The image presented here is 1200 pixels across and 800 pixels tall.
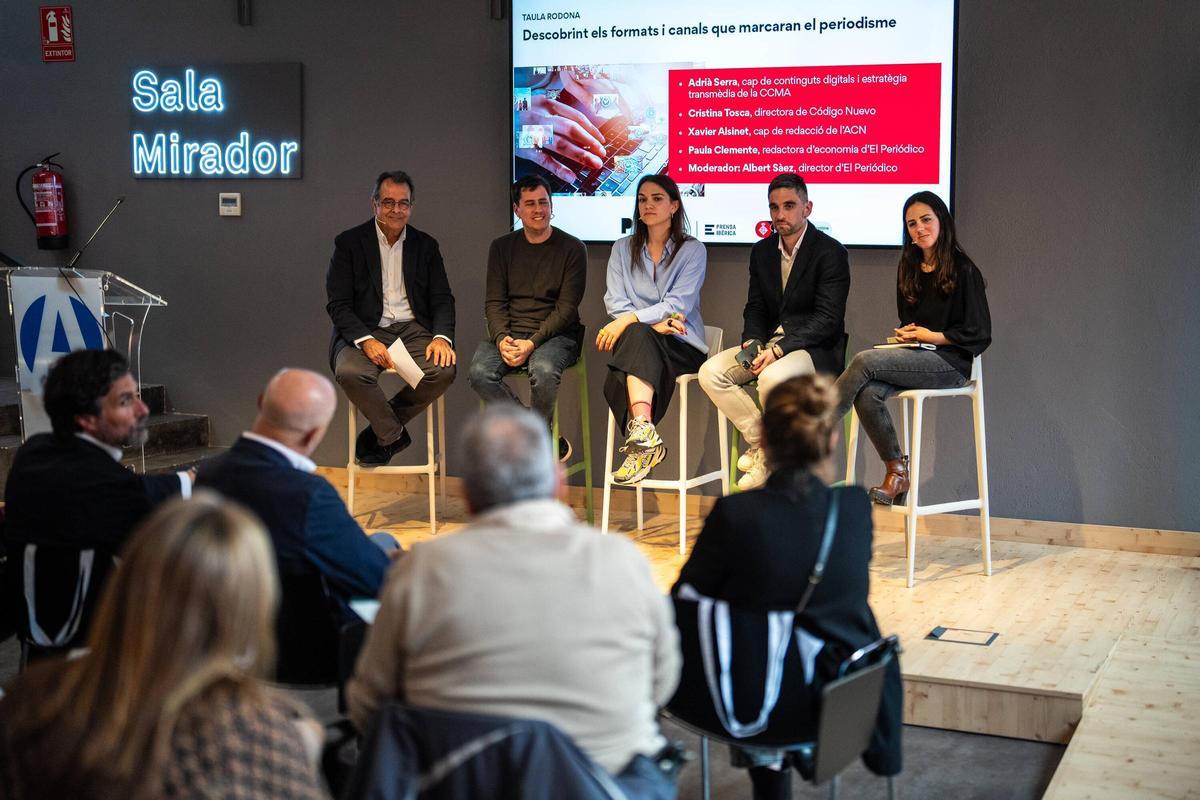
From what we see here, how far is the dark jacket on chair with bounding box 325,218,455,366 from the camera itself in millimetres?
5297

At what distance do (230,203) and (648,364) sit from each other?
2.51m

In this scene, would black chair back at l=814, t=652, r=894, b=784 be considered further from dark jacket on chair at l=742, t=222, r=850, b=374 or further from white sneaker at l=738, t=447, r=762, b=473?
dark jacket on chair at l=742, t=222, r=850, b=374

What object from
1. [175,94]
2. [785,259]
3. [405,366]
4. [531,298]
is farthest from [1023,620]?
[175,94]

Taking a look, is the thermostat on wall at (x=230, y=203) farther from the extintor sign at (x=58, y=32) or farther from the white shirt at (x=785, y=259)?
the white shirt at (x=785, y=259)

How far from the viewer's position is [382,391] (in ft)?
17.1

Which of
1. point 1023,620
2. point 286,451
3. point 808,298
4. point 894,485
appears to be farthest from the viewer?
point 808,298

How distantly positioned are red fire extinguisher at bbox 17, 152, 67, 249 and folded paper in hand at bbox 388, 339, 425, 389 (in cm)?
231

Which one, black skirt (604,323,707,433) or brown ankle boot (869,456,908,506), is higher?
black skirt (604,323,707,433)

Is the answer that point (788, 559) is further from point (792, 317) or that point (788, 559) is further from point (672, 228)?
point (672, 228)

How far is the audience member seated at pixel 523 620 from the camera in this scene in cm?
175

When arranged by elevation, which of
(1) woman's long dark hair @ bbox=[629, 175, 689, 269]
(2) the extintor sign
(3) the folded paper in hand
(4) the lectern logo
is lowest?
(3) the folded paper in hand

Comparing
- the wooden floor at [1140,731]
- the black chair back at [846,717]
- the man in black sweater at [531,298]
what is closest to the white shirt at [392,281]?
the man in black sweater at [531,298]

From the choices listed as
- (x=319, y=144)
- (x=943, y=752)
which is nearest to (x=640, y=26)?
(x=319, y=144)

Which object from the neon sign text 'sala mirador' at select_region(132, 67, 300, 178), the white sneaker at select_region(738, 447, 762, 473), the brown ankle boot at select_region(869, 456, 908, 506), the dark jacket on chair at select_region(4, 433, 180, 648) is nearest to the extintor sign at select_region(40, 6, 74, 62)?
the neon sign text 'sala mirador' at select_region(132, 67, 300, 178)
